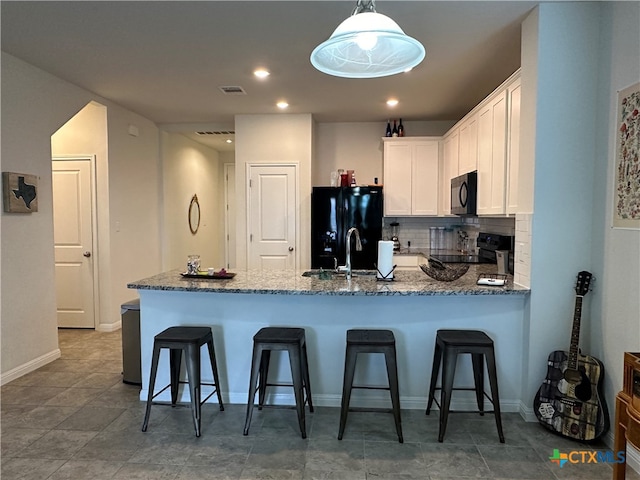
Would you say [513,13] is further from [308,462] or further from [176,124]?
[176,124]

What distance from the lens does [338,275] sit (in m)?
3.10

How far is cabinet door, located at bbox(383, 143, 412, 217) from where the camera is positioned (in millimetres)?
5133

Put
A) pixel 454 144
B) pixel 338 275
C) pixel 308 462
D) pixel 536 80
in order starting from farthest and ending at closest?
1. pixel 454 144
2. pixel 338 275
3. pixel 536 80
4. pixel 308 462

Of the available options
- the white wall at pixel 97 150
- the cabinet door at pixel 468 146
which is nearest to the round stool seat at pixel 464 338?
the cabinet door at pixel 468 146

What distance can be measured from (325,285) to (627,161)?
1.86 metres

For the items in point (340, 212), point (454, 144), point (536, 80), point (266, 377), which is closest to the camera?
point (536, 80)

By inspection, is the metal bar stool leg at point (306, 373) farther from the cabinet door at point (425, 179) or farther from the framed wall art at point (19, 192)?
the cabinet door at point (425, 179)

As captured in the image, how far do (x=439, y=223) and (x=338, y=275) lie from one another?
289 centimetres

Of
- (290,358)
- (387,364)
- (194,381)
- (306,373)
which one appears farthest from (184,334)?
(387,364)

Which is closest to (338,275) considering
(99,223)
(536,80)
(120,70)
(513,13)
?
(536,80)

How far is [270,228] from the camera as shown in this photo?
524 cm

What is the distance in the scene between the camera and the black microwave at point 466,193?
3.71 m

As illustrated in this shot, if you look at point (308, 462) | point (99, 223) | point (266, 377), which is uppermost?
point (99, 223)

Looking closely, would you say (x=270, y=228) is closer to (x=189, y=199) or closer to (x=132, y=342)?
(x=189, y=199)
